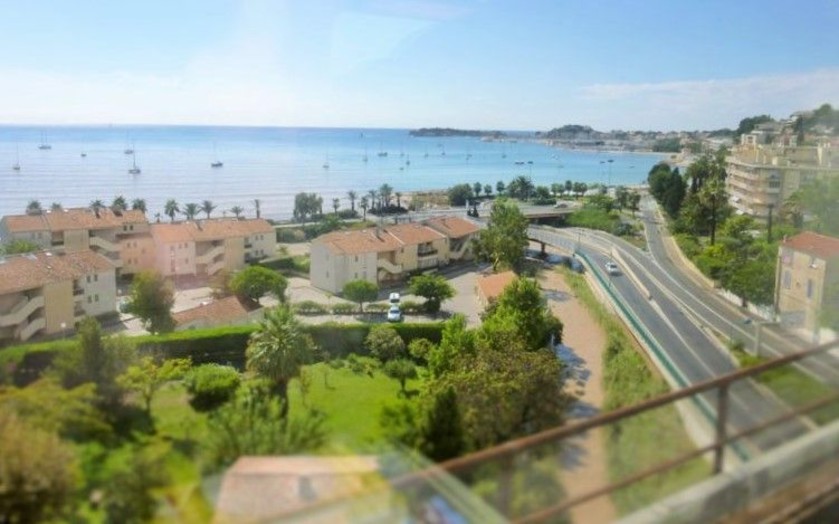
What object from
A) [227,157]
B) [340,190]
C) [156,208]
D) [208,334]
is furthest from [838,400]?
[227,157]

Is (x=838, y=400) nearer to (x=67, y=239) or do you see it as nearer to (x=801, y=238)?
(x=801, y=238)

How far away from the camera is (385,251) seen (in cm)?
1916

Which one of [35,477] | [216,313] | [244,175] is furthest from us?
[244,175]

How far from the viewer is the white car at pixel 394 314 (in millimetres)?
14695

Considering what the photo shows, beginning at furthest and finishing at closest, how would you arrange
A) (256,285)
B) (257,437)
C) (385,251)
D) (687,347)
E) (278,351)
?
(385,251) < (256,285) < (278,351) < (687,347) < (257,437)

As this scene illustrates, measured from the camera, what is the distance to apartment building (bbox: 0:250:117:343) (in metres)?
11.2

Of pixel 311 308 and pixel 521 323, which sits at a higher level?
pixel 521 323

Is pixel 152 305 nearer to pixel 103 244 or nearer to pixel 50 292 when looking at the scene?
pixel 50 292

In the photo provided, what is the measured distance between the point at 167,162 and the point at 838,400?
76.8 m

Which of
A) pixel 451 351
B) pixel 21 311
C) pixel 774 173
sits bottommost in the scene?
pixel 21 311

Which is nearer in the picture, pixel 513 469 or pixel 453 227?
pixel 513 469

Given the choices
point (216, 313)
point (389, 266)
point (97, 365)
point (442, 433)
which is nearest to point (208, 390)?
point (97, 365)

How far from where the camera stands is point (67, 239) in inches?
773

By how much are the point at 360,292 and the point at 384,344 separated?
483cm
